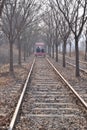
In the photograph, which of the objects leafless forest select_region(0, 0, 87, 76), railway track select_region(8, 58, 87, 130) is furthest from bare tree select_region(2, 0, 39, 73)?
railway track select_region(8, 58, 87, 130)

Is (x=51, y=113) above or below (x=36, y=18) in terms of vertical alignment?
below

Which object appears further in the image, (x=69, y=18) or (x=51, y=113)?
(x=69, y=18)

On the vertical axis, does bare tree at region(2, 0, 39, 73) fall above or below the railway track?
above

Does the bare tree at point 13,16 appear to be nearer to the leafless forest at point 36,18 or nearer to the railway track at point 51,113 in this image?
the leafless forest at point 36,18

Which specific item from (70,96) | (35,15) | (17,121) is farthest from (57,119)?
(35,15)

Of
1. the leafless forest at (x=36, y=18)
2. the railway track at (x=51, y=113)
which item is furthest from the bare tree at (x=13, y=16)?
the railway track at (x=51, y=113)

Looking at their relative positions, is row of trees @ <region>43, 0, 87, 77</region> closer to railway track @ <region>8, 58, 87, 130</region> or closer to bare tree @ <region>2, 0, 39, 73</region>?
bare tree @ <region>2, 0, 39, 73</region>

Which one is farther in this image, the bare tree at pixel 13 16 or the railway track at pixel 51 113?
the bare tree at pixel 13 16

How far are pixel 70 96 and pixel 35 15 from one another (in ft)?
75.4

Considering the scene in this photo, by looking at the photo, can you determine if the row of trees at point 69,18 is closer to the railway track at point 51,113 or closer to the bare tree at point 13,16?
the bare tree at point 13,16

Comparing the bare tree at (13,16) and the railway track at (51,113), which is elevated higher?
the bare tree at (13,16)

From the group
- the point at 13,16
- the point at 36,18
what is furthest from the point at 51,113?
the point at 36,18

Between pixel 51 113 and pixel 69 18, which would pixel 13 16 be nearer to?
pixel 69 18

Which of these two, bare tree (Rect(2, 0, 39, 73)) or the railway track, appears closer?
the railway track
